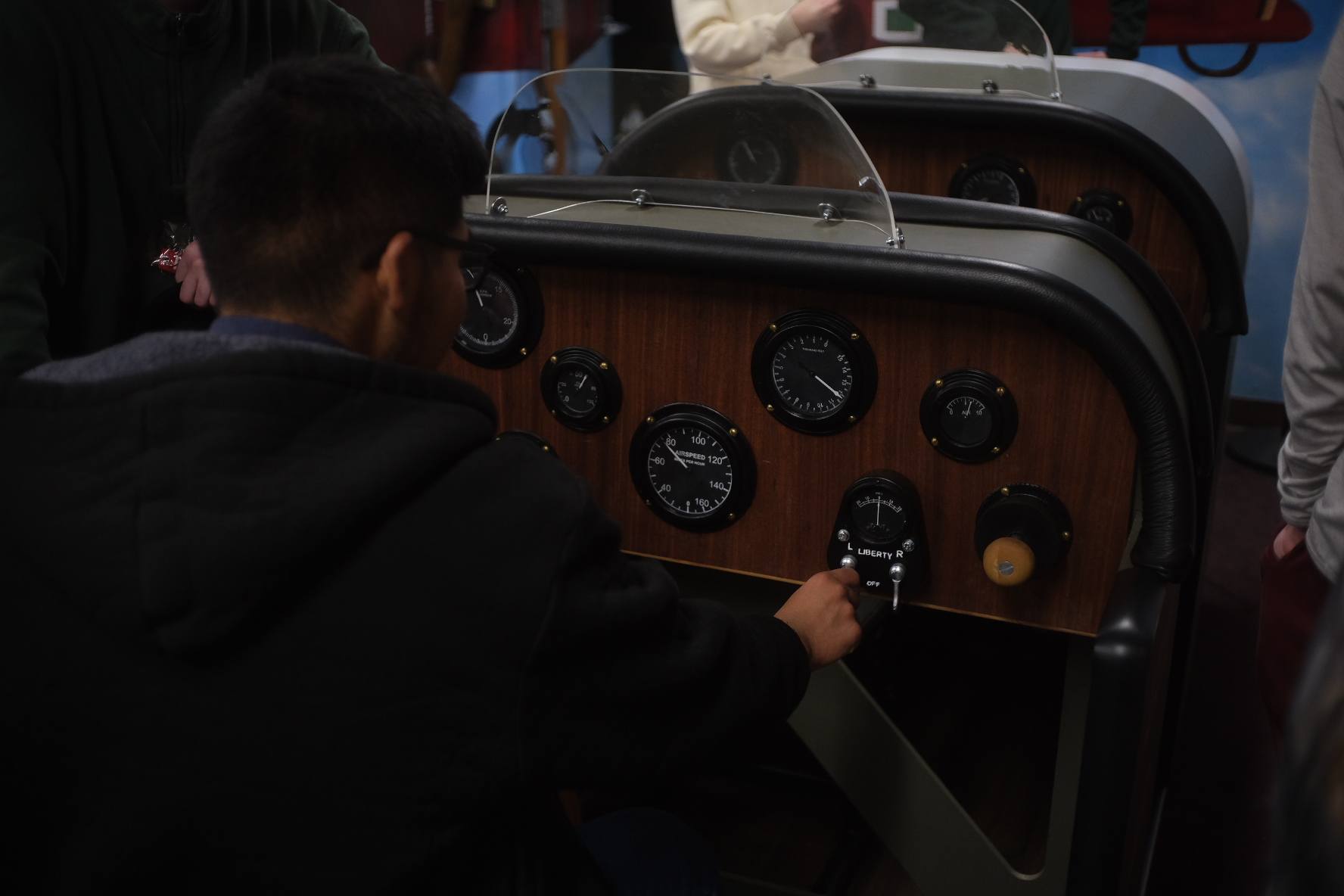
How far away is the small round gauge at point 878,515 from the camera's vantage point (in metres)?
1.59

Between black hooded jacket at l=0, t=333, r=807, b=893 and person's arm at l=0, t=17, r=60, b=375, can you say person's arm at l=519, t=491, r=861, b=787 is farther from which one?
person's arm at l=0, t=17, r=60, b=375

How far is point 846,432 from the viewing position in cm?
163

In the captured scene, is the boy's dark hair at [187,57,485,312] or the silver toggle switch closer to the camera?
the boy's dark hair at [187,57,485,312]

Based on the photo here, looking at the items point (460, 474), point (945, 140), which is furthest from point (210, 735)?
point (945, 140)

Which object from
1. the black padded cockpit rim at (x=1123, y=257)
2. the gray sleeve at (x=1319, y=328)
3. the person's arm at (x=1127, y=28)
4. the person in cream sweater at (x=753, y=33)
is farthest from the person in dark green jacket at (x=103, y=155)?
the person's arm at (x=1127, y=28)

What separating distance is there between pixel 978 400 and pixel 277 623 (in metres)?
0.89

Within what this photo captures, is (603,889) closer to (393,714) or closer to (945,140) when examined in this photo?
(393,714)

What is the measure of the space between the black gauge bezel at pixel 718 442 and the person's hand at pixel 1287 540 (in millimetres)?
733

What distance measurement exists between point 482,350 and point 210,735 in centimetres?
88

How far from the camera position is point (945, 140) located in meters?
2.56

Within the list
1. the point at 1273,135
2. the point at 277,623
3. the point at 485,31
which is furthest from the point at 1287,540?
the point at 485,31

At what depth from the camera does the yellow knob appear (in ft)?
4.94

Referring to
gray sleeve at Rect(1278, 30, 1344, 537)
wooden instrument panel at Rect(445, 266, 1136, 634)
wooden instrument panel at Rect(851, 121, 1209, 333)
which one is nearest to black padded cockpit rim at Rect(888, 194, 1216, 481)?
gray sleeve at Rect(1278, 30, 1344, 537)

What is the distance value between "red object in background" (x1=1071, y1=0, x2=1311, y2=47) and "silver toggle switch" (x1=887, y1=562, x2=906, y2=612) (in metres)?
3.38
